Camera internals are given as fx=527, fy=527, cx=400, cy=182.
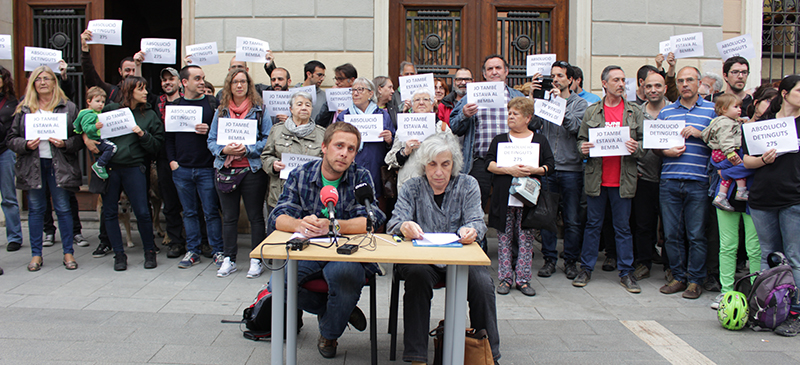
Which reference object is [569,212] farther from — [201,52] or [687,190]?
[201,52]

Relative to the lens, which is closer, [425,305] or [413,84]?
[425,305]

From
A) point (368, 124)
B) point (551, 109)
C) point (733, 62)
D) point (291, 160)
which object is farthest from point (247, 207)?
point (733, 62)

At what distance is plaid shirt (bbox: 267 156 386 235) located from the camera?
3689 mm

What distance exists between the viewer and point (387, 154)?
5.66 metres

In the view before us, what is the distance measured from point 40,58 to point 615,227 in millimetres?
7032

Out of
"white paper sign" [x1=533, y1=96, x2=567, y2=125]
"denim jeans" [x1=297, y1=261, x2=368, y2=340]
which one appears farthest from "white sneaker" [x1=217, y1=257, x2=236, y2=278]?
"white paper sign" [x1=533, y1=96, x2=567, y2=125]

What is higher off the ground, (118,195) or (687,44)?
(687,44)

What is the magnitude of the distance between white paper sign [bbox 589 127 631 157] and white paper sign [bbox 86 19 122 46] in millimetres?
5679

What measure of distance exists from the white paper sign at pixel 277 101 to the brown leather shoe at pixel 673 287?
14.7ft

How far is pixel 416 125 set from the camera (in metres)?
5.34

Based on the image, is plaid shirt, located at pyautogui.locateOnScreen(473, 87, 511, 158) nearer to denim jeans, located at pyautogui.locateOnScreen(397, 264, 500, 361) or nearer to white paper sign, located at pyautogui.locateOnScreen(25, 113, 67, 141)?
denim jeans, located at pyautogui.locateOnScreen(397, 264, 500, 361)

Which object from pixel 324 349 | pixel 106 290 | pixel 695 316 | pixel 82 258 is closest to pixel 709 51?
pixel 695 316

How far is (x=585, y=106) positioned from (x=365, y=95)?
97.2 inches

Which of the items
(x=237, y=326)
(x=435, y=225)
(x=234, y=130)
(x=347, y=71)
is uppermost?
(x=347, y=71)
